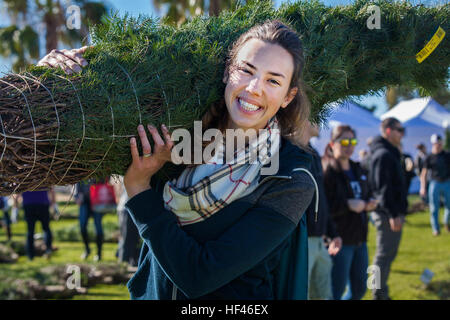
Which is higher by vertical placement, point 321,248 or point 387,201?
point 387,201

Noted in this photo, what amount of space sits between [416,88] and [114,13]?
5.62 ft

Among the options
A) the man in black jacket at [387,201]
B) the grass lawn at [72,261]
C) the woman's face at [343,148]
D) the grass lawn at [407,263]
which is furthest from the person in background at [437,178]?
the grass lawn at [72,261]

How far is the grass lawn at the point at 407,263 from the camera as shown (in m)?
5.60

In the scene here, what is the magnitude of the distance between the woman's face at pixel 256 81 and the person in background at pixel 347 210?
10.9ft

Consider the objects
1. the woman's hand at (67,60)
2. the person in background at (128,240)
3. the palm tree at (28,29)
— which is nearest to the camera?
the woman's hand at (67,60)

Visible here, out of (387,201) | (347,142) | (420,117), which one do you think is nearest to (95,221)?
(347,142)

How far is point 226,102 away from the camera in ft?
5.81

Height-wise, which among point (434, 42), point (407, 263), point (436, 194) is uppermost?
point (434, 42)

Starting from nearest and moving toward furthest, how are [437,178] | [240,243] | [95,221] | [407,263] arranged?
[240,243]
[407,263]
[95,221]
[437,178]

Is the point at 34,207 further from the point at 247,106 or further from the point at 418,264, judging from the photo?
the point at 247,106

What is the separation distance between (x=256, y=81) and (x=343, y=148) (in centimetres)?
347

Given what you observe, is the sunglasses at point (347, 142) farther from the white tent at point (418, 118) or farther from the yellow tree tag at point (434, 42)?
the yellow tree tag at point (434, 42)

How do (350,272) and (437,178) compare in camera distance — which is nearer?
(350,272)

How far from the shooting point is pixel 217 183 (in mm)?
1631
